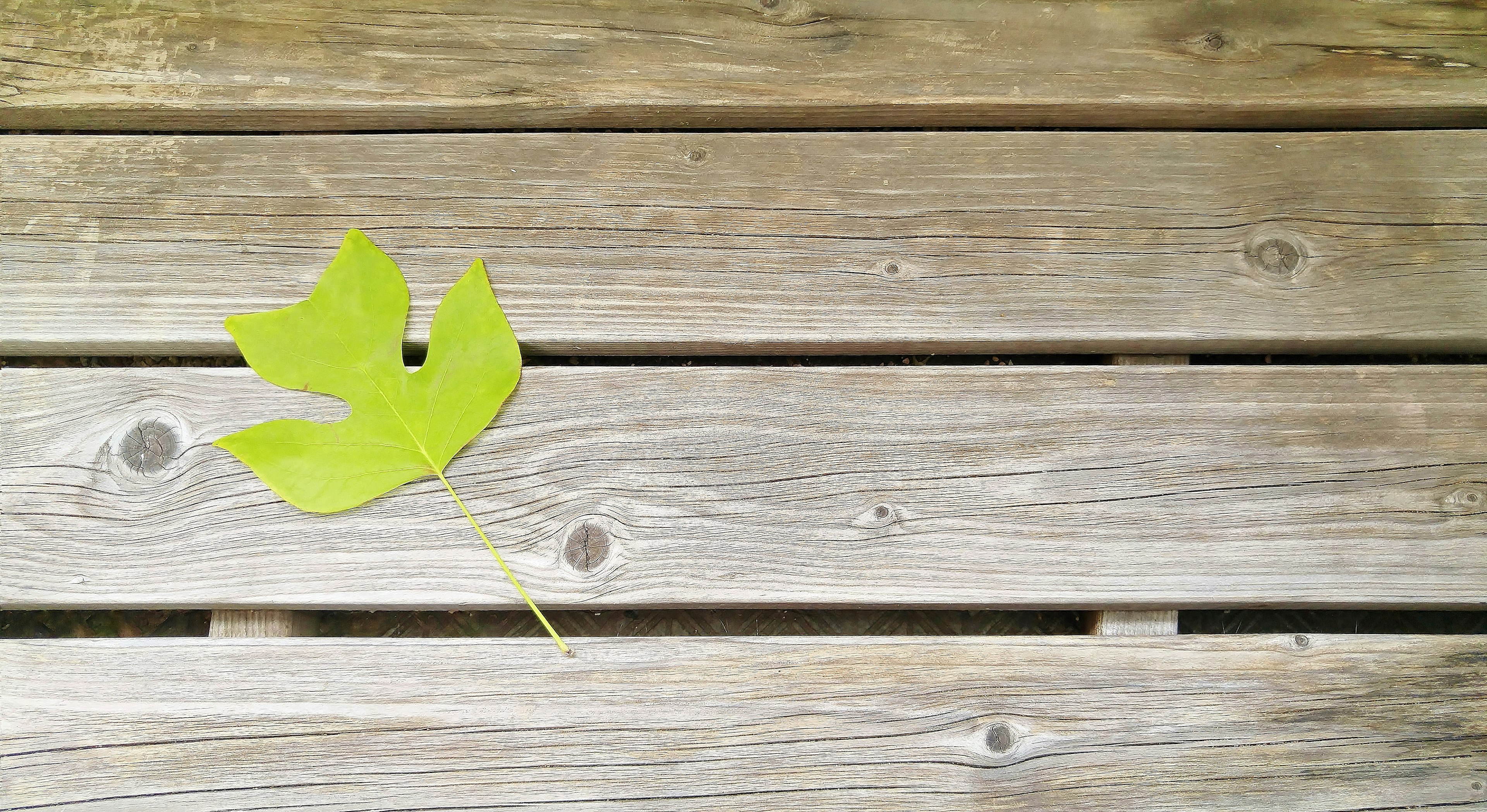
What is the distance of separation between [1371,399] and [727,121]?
0.83m

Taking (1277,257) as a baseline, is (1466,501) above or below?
below

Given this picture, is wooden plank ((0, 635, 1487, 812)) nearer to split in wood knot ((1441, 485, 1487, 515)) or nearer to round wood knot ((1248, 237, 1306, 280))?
split in wood knot ((1441, 485, 1487, 515))

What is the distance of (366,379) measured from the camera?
880 millimetres

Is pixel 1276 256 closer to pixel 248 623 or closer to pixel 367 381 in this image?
pixel 367 381

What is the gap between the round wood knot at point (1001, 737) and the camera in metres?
0.91

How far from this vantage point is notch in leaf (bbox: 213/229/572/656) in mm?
879

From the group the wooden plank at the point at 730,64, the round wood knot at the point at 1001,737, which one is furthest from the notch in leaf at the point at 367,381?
the round wood knot at the point at 1001,737

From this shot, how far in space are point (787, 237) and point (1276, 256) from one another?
0.58 metres

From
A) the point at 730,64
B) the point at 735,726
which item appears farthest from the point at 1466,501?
the point at 730,64

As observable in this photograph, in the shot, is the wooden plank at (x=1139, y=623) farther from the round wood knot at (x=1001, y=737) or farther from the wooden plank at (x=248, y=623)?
the wooden plank at (x=248, y=623)

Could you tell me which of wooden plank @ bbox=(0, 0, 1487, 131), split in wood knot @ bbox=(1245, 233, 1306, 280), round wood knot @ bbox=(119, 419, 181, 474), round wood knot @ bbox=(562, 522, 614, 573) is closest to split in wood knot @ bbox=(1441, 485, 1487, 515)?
split in wood knot @ bbox=(1245, 233, 1306, 280)

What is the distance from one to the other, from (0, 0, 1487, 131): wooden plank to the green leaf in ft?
0.84

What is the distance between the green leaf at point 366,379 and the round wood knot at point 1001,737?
652 mm

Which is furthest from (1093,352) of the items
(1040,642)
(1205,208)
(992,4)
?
(992,4)
